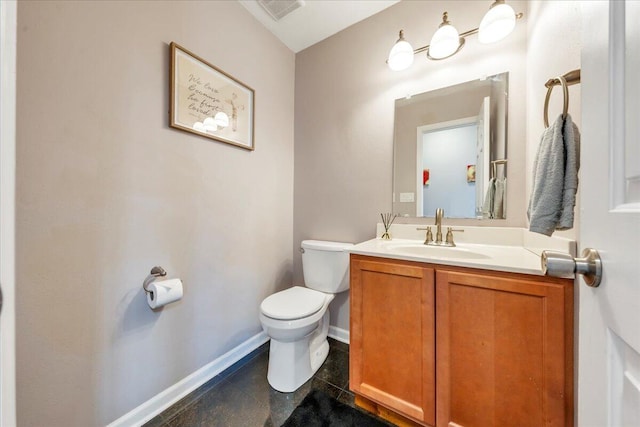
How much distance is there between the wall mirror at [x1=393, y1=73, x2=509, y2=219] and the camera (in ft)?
4.26

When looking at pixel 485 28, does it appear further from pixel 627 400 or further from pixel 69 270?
pixel 69 270

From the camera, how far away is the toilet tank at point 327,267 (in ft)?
5.21

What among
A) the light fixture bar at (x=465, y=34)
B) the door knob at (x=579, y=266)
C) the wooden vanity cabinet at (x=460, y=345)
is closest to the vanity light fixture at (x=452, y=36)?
the light fixture bar at (x=465, y=34)

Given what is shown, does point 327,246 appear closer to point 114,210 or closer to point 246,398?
point 246,398

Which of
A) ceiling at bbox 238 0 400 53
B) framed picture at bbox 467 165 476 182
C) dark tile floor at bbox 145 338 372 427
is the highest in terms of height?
ceiling at bbox 238 0 400 53

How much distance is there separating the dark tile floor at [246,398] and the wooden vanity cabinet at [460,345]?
0.27 meters

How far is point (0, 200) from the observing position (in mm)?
380

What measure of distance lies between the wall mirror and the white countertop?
0.11m

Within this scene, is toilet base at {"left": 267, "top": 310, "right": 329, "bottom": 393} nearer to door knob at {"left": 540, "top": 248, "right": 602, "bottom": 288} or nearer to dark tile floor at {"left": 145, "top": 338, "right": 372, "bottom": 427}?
dark tile floor at {"left": 145, "top": 338, "right": 372, "bottom": 427}

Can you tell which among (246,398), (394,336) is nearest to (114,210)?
(246,398)

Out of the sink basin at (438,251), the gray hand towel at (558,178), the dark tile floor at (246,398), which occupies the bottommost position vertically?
the dark tile floor at (246,398)

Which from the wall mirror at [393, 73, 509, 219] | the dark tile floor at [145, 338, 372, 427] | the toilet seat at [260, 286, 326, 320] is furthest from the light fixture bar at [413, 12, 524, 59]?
the dark tile floor at [145, 338, 372, 427]

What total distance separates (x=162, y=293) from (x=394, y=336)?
1073 mm

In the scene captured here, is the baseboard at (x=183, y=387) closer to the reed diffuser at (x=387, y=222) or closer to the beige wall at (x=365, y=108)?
the beige wall at (x=365, y=108)
